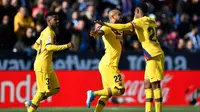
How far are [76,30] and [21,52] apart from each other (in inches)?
77.8

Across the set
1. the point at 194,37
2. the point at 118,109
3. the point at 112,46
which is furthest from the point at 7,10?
the point at 112,46

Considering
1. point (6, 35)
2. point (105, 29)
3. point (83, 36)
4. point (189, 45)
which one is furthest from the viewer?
point (189, 45)

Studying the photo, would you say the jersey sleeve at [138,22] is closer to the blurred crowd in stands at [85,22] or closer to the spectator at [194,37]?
the blurred crowd in stands at [85,22]

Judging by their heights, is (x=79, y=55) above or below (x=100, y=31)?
below

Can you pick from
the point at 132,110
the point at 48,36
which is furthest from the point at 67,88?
the point at 48,36

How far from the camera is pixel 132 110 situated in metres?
20.3

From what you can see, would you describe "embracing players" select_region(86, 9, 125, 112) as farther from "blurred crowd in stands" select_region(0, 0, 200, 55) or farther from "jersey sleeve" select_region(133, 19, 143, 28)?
"blurred crowd in stands" select_region(0, 0, 200, 55)

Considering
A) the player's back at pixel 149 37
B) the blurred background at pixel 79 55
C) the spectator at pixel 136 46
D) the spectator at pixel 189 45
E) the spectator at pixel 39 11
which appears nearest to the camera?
the player's back at pixel 149 37

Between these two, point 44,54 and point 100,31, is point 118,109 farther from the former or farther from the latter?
point 100,31

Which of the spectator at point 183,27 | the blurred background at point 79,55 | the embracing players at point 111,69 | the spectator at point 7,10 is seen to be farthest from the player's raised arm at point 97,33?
the spectator at point 183,27

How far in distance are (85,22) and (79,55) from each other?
153 centimetres

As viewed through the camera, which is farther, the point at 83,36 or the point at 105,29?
the point at 83,36

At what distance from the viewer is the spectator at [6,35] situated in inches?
884

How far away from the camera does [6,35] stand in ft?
73.8
